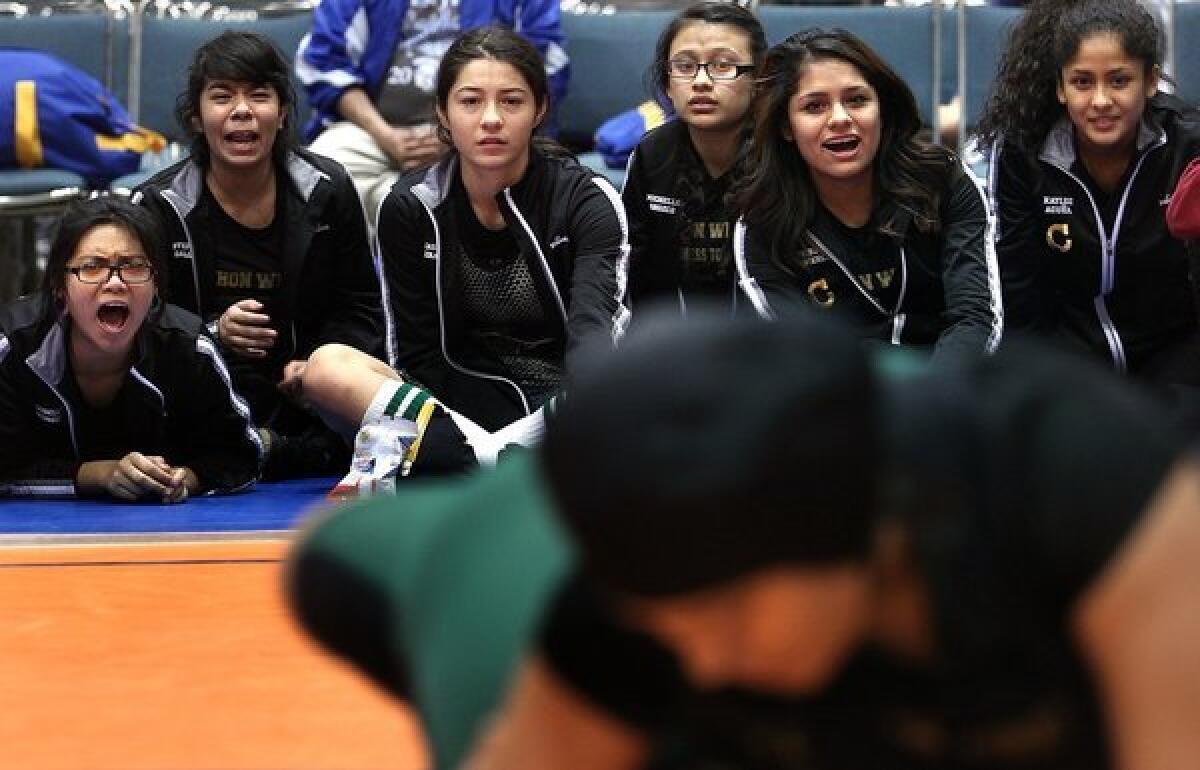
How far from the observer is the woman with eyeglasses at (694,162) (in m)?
4.12

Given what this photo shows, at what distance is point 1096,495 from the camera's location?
917mm

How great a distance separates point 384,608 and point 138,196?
316 centimetres

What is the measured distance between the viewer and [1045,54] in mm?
A: 3992

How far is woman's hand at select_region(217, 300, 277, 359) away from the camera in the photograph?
13.4ft

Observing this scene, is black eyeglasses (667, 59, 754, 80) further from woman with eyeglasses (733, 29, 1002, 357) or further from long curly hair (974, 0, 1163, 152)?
long curly hair (974, 0, 1163, 152)

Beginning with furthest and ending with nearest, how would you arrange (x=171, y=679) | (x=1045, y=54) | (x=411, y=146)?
(x=411, y=146) < (x=1045, y=54) < (x=171, y=679)

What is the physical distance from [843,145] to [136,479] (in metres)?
1.53

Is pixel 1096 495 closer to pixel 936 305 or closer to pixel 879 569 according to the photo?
pixel 879 569

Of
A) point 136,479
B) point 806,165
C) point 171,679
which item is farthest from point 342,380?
point 171,679

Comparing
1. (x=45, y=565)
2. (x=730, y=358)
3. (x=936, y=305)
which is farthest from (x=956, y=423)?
(x=936, y=305)

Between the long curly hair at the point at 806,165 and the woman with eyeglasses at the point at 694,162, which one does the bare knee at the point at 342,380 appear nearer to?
the woman with eyeglasses at the point at 694,162

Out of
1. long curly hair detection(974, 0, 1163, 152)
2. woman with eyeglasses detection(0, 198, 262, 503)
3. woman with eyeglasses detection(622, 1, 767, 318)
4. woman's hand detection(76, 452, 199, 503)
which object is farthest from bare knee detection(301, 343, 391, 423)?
long curly hair detection(974, 0, 1163, 152)

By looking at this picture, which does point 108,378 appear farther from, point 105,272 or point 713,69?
point 713,69

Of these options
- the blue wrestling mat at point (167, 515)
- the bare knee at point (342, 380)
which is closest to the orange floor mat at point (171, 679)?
the blue wrestling mat at point (167, 515)
